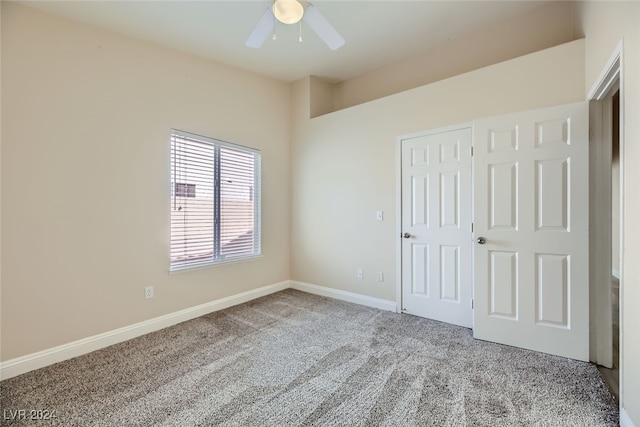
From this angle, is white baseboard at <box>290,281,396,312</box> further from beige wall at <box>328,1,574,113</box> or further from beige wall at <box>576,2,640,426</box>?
beige wall at <box>328,1,574,113</box>

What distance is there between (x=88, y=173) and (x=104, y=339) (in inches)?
59.9

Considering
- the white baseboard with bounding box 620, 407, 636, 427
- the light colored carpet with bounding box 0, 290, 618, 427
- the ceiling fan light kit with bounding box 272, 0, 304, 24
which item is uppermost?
the ceiling fan light kit with bounding box 272, 0, 304, 24

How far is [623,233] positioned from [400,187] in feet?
6.31

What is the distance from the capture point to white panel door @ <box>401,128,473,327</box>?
9.57ft

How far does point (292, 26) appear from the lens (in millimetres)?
2830


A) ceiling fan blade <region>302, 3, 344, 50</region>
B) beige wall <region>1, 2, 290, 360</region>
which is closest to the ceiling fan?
ceiling fan blade <region>302, 3, 344, 50</region>

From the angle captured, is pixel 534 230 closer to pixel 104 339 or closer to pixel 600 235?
pixel 600 235

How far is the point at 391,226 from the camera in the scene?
11.2ft

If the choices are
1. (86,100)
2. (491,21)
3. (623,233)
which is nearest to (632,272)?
(623,233)

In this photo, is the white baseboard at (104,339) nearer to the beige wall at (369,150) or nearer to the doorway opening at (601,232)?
the beige wall at (369,150)

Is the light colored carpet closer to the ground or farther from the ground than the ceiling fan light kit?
closer to the ground

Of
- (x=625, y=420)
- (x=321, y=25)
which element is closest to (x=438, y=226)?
(x=625, y=420)

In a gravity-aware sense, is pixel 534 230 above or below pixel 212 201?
below

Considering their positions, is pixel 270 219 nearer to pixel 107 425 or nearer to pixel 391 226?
pixel 391 226
